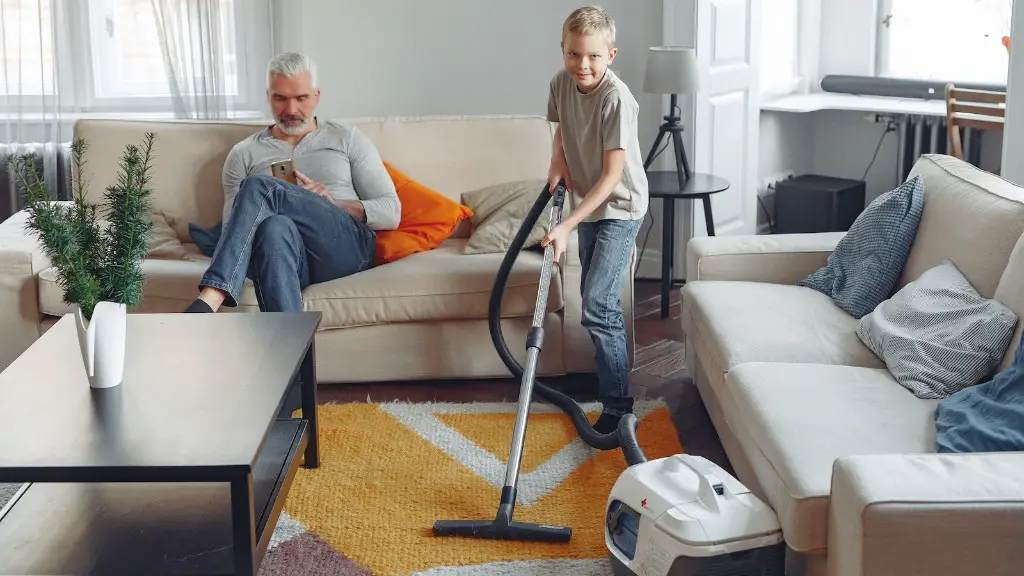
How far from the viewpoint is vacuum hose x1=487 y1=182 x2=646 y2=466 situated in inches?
116

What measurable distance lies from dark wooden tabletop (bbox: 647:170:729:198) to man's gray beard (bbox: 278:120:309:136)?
1154 mm

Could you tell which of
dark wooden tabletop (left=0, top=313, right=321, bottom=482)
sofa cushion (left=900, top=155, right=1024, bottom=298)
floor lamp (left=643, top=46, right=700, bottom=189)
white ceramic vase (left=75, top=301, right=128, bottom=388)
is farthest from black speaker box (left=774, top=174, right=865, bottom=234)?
white ceramic vase (left=75, top=301, right=128, bottom=388)

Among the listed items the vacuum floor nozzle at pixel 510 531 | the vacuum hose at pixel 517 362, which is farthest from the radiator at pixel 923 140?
the vacuum floor nozzle at pixel 510 531

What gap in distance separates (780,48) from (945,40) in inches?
28.2

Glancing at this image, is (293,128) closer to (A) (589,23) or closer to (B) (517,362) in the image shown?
(B) (517,362)

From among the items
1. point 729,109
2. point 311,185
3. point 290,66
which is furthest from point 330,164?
point 729,109

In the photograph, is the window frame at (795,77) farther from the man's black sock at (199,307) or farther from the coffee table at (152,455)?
the coffee table at (152,455)

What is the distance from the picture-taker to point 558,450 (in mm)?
2994

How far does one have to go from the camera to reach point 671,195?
4.03m

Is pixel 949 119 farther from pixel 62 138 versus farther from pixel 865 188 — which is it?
pixel 62 138

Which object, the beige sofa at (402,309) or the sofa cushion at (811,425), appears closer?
the sofa cushion at (811,425)

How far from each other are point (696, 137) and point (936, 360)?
2110 mm

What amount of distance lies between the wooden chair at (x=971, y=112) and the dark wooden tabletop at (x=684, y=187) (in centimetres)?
95

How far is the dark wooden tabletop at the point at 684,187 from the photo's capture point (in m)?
4.04
